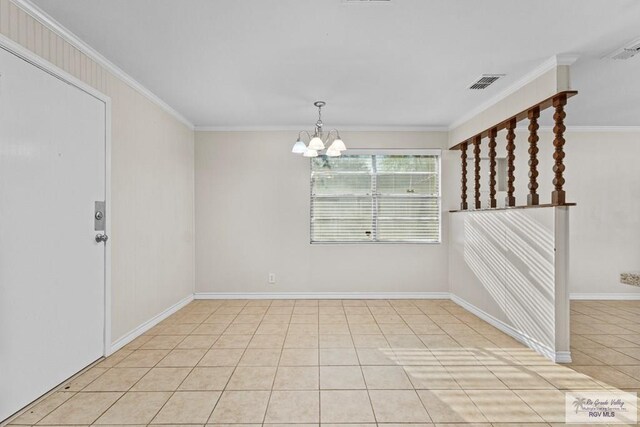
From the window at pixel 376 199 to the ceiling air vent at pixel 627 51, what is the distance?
2.42 m

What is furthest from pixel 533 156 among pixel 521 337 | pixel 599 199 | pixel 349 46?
pixel 599 199

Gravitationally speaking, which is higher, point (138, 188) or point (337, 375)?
point (138, 188)

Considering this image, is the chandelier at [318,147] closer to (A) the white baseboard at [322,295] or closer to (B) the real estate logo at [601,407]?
(A) the white baseboard at [322,295]


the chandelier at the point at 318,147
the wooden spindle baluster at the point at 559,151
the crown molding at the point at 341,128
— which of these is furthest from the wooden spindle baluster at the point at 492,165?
the chandelier at the point at 318,147

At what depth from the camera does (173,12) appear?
226 cm

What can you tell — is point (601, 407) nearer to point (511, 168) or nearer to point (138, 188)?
point (511, 168)

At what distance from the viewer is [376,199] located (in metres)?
5.14

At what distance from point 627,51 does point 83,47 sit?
441 cm

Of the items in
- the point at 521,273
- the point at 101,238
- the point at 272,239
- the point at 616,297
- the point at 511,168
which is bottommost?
the point at 616,297

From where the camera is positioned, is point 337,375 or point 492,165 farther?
point 492,165

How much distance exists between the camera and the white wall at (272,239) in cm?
506

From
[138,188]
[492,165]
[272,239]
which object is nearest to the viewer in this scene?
[138,188]

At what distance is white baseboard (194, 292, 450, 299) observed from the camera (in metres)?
5.05

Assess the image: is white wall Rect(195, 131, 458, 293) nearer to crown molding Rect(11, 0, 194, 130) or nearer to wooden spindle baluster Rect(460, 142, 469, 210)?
wooden spindle baluster Rect(460, 142, 469, 210)
